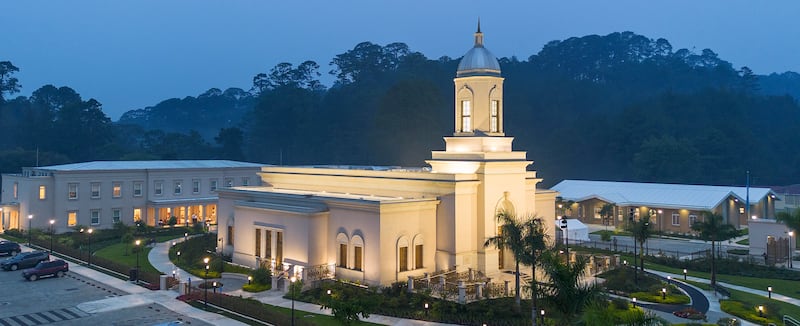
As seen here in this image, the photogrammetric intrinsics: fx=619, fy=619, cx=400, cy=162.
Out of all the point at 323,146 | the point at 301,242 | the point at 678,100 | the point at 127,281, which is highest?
the point at 678,100

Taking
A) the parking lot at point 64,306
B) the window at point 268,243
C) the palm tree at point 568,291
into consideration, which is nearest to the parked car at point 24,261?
the parking lot at point 64,306

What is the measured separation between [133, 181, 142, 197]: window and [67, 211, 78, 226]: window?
531 centimetres

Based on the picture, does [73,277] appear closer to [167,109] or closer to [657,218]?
[657,218]

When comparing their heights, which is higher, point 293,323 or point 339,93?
point 339,93

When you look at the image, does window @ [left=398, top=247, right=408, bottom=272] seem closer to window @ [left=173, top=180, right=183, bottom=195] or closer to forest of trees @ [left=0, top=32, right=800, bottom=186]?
window @ [left=173, top=180, right=183, bottom=195]

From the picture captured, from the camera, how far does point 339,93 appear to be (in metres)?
117

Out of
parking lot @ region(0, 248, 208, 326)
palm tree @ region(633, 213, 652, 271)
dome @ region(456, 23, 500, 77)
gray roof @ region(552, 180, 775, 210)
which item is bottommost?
parking lot @ region(0, 248, 208, 326)

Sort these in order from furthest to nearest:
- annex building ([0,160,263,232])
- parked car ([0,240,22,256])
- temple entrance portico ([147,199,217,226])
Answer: temple entrance portico ([147,199,217,226]) → annex building ([0,160,263,232]) → parked car ([0,240,22,256])

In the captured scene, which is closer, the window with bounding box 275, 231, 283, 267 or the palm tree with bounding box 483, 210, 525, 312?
the palm tree with bounding box 483, 210, 525, 312

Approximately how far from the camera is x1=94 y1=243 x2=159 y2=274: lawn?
37.9m

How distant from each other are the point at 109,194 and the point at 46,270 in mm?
21691

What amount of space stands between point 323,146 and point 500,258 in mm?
78861

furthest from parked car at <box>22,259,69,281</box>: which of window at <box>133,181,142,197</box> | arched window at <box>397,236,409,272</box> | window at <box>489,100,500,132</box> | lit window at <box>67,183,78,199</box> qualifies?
window at <box>489,100,500,132</box>

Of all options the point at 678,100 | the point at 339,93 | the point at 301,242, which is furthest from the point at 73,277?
the point at 678,100
